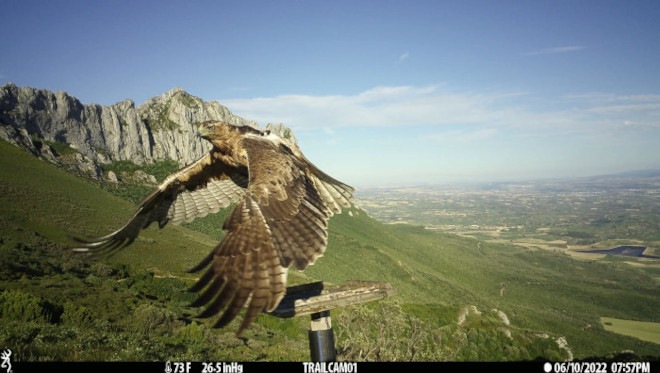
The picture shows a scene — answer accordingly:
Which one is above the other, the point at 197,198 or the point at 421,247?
the point at 197,198

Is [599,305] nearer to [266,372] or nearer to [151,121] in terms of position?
[266,372]

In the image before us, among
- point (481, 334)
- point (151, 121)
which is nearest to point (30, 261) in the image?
point (481, 334)

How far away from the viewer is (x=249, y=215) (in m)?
3.78

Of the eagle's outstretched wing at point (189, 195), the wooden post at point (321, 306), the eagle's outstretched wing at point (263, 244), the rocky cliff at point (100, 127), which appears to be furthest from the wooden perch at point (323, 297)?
the rocky cliff at point (100, 127)

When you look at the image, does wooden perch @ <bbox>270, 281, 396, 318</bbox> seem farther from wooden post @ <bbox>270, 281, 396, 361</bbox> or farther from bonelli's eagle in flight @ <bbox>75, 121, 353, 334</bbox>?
bonelli's eagle in flight @ <bbox>75, 121, 353, 334</bbox>

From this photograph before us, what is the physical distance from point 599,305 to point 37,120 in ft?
603

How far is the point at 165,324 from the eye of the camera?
16047mm

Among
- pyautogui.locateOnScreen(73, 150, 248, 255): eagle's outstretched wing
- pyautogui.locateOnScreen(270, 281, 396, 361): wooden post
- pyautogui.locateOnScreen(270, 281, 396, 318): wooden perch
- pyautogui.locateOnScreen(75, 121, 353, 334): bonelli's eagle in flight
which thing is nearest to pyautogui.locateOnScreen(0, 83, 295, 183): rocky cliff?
pyautogui.locateOnScreen(73, 150, 248, 255): eagle's outstretched wing

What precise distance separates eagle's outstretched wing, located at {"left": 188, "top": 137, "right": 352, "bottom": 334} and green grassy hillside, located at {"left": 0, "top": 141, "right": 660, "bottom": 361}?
18.6 feet

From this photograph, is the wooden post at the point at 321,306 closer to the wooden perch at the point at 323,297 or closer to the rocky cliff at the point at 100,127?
the wooden perch at the point at 323,297

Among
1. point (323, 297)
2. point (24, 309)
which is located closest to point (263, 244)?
point (323, 297)

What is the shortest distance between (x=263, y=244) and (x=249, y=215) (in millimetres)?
466

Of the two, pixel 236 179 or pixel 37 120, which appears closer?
pixel 236 179

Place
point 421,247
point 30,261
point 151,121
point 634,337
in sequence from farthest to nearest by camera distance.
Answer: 1. point 151,121
2. point 421,247
3. point 634,337
4. point 30,261
